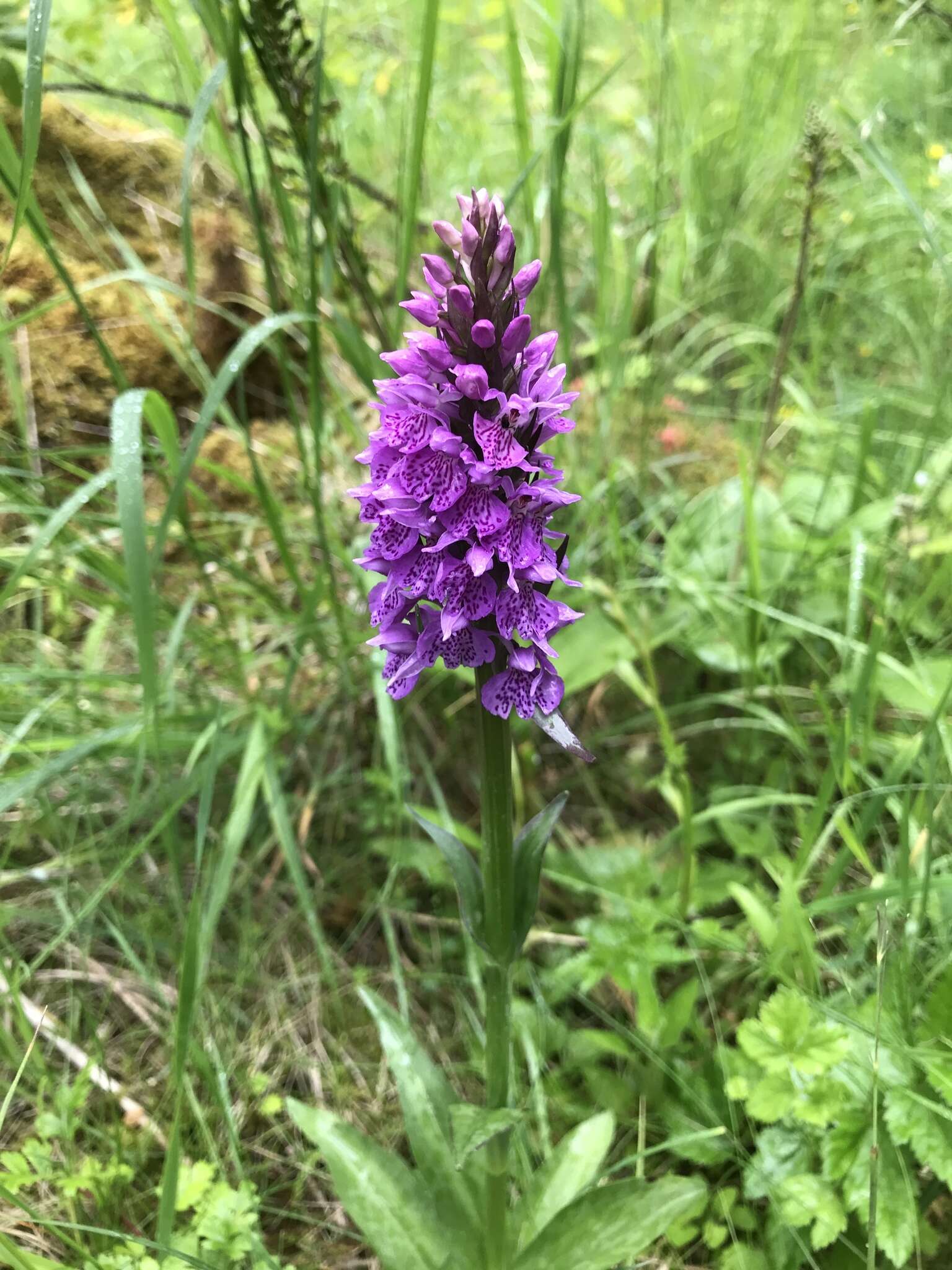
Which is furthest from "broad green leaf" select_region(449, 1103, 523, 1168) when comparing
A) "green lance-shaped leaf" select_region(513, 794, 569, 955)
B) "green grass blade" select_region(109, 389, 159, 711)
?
"green grass blade" select_region(109, 389, 159, 711)

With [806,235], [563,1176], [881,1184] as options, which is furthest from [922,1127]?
[806,235]

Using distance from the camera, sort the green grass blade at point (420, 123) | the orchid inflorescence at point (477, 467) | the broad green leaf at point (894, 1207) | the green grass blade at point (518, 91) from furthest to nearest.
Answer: the green grass blade at point (518, 91) → the green grass blade at point (420, 123) → the broad green leaf at point (894, 1207) → the orchid inflorescence at point (477, 467)

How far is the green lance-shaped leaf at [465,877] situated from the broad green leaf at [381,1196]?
0.63m

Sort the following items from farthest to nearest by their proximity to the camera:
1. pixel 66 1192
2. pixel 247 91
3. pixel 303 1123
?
pixel 247 91 < pixel 303 1123 < pixel 66 1192

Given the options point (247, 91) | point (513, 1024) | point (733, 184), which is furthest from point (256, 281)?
point (513, 1024)

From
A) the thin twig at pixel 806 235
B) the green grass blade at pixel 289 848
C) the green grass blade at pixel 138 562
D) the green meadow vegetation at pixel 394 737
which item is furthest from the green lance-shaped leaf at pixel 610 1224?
the thin twig at pixel 806 235

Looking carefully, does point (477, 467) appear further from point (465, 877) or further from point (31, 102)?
point (31, 102)

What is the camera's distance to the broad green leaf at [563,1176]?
173 centimetres

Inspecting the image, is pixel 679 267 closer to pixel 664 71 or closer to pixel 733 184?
pixel 733 184

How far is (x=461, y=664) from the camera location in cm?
132

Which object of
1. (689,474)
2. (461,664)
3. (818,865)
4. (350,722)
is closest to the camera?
(461,664)

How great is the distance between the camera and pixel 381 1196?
168 centimetres

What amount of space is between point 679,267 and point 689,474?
112 centimetres

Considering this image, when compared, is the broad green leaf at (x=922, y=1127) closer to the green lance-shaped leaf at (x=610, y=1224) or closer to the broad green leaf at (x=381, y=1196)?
the green lance-shaped leaf at (x=610, y=1224)
